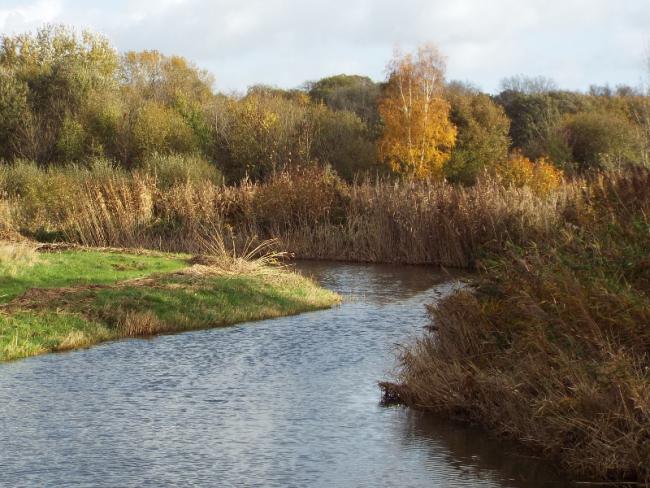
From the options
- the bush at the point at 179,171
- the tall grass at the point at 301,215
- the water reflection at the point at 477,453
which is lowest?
the water reflection at the point at 477,453

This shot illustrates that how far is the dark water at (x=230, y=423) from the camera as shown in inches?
366

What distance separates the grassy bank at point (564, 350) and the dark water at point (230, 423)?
35 centimetres

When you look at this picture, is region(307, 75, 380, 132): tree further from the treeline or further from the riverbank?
the riverbank

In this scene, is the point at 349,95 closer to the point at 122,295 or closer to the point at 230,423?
the point at 122,295

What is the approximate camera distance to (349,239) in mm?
30500

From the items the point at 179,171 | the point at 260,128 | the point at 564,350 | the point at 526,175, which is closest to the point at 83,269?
the point at 564,350

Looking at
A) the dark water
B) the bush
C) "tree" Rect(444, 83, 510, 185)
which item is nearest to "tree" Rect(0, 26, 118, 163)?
the bush

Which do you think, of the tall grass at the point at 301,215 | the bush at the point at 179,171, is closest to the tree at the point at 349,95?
the bush at the point at 179,171

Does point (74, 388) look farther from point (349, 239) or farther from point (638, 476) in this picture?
point (349, 239)

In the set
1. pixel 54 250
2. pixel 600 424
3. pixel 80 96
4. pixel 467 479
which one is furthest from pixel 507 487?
pixel 80 96

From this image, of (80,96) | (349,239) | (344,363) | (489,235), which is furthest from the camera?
(80,96)

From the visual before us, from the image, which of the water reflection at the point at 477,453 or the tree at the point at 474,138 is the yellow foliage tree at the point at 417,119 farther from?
the water reflection at the point at 477,453

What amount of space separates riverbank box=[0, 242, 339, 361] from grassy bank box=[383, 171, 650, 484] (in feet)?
18.8

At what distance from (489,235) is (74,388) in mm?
16699
